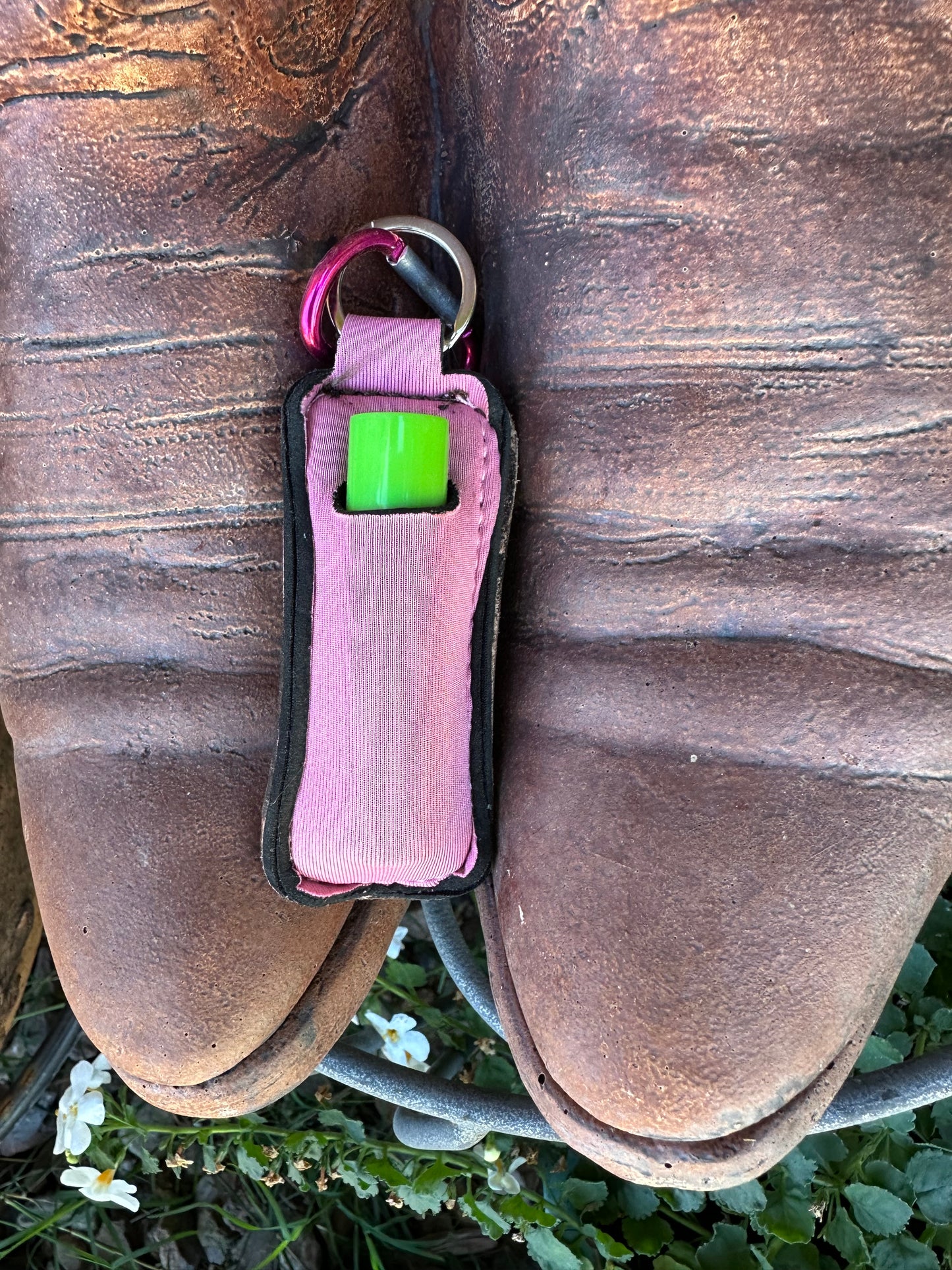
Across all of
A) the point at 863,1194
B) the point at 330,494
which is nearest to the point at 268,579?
the point at 330,494

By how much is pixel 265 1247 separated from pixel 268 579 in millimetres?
736

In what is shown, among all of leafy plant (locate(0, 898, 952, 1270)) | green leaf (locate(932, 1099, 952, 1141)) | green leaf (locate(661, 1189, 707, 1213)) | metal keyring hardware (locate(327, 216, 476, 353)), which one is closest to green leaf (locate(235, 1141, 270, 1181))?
leafy plant (locate(0, 898, 952, 1270))

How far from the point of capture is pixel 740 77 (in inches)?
21.7

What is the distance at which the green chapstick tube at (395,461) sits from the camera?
0.56 metres

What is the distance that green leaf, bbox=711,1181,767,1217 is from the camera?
0.82 metres

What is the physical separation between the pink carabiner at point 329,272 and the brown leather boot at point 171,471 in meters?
0.02

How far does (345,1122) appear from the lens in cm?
90

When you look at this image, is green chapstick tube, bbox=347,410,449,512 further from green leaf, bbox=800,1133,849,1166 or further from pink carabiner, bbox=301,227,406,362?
green leaf, bbox=800,1133,849,1166

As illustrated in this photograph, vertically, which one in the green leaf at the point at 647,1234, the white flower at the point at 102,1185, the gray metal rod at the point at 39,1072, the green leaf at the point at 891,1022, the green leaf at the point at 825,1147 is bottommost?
the gray metal rod at the point at 39,1072

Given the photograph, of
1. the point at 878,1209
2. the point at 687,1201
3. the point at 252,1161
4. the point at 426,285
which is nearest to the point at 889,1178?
the point at 878,1209

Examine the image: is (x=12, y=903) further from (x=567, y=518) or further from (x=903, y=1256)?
(x=903, y=1256)

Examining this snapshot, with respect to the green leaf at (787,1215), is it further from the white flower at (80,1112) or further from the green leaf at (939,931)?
the white flower at (80,1112)

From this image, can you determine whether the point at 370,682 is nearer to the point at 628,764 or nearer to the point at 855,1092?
the point at 628,764

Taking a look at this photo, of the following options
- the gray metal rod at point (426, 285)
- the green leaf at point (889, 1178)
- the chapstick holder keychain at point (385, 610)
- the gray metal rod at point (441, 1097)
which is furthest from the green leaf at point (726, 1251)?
the gray metal rod at point (426, 285)
